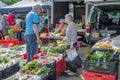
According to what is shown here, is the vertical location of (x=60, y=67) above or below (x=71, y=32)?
below

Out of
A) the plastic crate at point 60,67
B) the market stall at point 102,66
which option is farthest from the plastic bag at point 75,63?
the market stall at point 102,66

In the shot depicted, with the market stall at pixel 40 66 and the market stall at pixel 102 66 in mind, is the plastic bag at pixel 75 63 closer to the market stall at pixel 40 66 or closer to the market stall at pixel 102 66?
the market stall at pixel 40 66

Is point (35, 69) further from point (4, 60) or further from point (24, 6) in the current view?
point (24, 6)

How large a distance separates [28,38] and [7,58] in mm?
990

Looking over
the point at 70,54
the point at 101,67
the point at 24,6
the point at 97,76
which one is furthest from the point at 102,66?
the point at 24,6

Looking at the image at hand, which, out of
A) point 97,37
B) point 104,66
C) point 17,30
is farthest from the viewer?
point 17,30

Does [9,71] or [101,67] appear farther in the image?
[9,71]

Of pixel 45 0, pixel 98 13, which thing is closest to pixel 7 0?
pixel 45 0

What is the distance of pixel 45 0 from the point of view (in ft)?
53.0

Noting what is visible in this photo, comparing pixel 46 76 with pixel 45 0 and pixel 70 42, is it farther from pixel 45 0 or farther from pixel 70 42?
pixel 45 0

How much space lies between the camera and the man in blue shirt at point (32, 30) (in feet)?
25.7

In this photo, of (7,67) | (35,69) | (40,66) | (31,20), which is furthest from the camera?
(31,20)

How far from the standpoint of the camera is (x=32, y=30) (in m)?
8.01

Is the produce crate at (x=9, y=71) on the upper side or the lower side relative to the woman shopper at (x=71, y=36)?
lower
